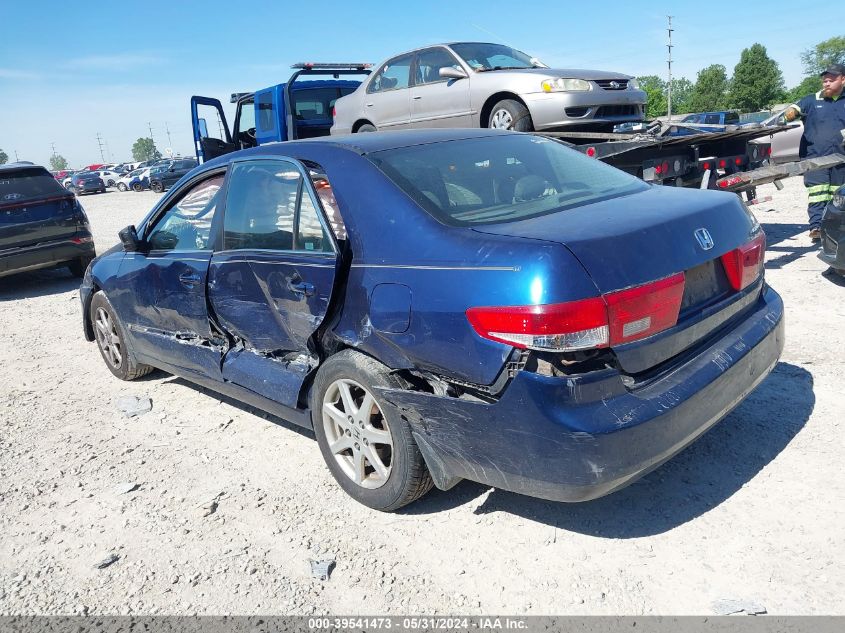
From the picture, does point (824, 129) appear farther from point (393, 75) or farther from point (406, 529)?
point (406, 529)

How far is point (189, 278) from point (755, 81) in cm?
9379

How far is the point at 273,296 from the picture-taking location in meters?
3.51

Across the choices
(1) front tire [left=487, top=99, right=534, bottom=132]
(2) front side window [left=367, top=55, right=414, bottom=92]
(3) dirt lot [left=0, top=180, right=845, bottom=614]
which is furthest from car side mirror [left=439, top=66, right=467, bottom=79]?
(3) dirt lot [left=0, top=180, right=845, bottom=614]

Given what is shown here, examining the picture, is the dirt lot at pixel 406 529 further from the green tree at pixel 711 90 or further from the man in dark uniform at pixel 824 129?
the green tree at pixel 711 90

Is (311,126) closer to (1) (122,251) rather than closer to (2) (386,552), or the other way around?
(1) (122,251)

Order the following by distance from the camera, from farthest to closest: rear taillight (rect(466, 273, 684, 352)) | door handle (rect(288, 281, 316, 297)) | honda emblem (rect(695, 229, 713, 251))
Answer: door handle (rect(288, 281, 316, 297)) < honda emblem (rect(695, 229, 713, 251)) < rear taillight (rect(466, 273, 684, 352))

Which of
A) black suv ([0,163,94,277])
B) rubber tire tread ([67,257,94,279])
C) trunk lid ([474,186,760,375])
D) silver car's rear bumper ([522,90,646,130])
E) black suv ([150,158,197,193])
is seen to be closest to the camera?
trunk lid ([474,186,760,375])

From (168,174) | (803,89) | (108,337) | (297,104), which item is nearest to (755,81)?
(803,89)

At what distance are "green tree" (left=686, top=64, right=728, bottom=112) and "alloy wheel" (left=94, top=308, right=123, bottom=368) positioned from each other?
95501 millimetres

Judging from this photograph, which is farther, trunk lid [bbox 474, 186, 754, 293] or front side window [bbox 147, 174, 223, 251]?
front side window [bbox 147, 174, 223, 251]

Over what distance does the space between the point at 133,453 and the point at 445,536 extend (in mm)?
2105

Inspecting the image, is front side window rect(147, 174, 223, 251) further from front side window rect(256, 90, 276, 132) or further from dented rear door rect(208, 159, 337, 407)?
front side window rect(256, 90, 276, 132)

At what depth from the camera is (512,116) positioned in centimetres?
781

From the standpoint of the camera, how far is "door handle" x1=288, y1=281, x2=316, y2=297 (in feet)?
10.6
